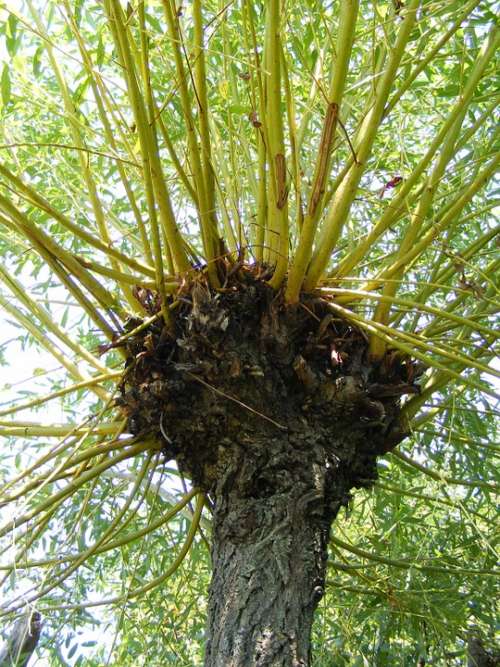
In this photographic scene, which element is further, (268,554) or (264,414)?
(264,414)

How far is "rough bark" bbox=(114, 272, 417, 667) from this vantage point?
3.92 ft

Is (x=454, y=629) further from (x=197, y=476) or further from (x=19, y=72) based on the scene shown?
(x=19, y=72)

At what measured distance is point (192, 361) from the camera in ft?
4.17

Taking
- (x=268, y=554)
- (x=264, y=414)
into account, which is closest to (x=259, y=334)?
(x=264, y=414)

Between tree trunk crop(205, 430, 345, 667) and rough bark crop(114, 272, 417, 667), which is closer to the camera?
tree trunk crop(205, 430, 345, 667)

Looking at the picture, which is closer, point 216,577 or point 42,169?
point 216,577

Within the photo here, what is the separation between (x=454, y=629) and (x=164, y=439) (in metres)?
0.81

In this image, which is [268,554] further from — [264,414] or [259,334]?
[259,334]

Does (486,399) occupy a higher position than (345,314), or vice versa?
(486,399)

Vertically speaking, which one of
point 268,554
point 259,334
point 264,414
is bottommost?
point 268,554

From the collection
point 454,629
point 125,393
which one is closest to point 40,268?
point 125,393

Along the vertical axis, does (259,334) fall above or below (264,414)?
above

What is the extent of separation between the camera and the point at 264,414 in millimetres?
1271

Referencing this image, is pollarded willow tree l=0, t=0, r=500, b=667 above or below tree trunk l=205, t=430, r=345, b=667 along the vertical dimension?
above
